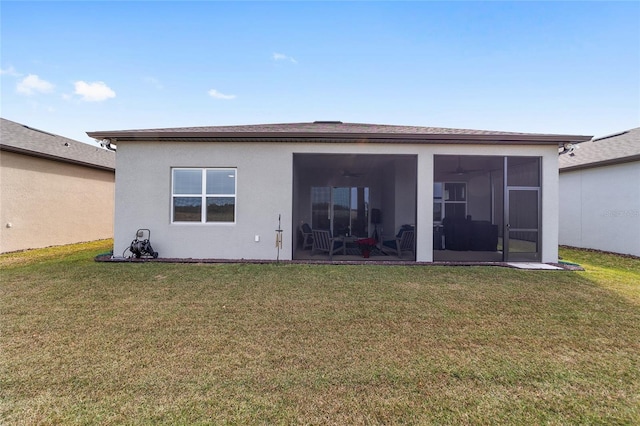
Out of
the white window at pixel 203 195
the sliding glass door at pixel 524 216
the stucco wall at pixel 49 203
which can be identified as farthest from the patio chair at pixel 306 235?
the stucco wall at pixel 49 203

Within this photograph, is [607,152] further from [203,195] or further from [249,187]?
[203,195]

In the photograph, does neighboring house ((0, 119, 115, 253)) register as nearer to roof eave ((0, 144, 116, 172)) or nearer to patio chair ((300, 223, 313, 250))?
roof eave ((0, 144, 116, 172))

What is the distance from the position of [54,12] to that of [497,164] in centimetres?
1568

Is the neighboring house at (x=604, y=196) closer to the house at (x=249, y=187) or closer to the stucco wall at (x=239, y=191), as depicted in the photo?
the house at (x=249, y=187)

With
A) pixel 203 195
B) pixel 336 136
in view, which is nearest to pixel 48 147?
pixel 203 195

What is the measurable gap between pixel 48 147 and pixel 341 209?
1175 centimetres

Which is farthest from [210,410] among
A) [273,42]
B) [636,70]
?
Result: [636,70]

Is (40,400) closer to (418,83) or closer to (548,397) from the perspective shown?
(548,397)

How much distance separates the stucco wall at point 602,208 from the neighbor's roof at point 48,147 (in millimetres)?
19771

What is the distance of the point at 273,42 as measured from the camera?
10906mm

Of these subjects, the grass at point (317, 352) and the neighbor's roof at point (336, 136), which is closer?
the grass at point (317, 352)

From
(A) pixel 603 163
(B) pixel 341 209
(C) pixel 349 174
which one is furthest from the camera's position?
(B) pixel 341 209

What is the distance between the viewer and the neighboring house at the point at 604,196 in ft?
29.3

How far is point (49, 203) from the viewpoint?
9.84 metres
